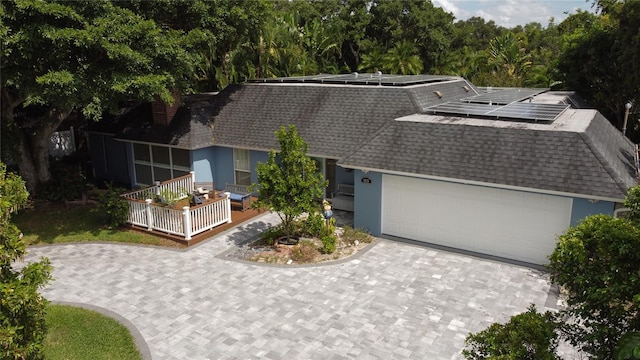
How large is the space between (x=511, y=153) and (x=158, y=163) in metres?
16.0

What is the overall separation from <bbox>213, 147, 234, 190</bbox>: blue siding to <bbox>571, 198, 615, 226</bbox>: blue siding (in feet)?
47.1

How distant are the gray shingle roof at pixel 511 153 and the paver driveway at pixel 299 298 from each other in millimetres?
2843

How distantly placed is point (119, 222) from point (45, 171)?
247 inches

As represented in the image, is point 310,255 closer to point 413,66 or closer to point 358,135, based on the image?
point 358,135

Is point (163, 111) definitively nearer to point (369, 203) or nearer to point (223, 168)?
point (223, 168)

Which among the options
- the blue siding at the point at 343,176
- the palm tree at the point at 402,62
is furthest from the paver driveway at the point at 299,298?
the palm tree at the point at 402,62

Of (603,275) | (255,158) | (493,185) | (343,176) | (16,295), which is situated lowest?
(343,176)

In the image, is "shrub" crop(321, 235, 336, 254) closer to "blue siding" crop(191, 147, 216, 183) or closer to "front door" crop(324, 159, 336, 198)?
"front door" crop(324, 159, 336, 198)

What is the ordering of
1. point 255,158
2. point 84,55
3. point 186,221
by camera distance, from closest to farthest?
point 84,55, point 186,221, point 255,158

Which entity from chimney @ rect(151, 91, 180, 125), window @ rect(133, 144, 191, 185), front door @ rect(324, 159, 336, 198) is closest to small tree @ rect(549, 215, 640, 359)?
front door @ rect(324, 159, 336, 198)

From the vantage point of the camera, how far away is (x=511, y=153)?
1475 centimetres

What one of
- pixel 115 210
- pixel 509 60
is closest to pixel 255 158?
pixel 115 210

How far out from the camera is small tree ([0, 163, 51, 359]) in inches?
297

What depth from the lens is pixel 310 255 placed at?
601 inches
